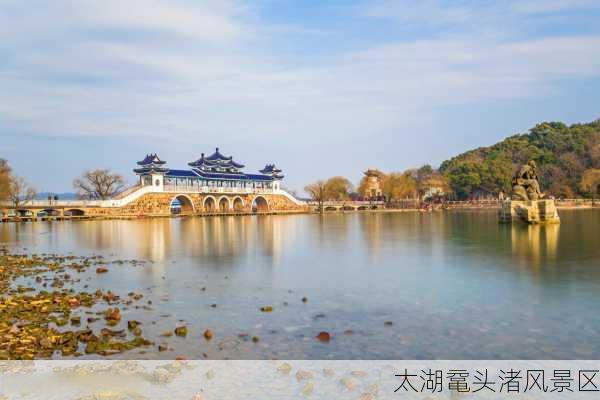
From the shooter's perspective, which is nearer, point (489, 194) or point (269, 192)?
point (269, 192)

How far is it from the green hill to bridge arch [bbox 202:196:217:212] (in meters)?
45.3

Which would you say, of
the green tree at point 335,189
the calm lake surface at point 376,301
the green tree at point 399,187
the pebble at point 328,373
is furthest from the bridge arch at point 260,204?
the pebble at point 328,373

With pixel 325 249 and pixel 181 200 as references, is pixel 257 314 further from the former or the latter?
pixel 181 200

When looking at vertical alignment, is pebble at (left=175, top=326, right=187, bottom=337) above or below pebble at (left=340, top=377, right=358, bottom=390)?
above

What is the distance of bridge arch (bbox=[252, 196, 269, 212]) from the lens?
308ft

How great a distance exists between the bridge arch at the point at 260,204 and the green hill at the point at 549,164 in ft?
117

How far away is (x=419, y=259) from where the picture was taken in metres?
20.8

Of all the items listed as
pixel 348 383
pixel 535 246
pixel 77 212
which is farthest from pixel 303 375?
pixel 77 212

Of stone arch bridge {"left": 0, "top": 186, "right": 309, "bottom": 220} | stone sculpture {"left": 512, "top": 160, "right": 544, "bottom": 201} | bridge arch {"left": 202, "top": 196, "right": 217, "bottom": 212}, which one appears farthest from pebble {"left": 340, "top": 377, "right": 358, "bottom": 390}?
bridge arch {"left": 202, "top": 196, "right": 217, "bottom": 212}

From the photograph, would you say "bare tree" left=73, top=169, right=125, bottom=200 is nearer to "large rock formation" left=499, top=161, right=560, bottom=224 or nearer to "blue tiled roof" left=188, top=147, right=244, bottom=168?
"blue tiled roof" left=188, top=147, right=244, bottom=168

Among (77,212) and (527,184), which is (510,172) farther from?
(77,212)

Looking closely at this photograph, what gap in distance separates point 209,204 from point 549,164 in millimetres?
59925

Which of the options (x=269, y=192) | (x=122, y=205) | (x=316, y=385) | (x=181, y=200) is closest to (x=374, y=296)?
(x=316, y=385)

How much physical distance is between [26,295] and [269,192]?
267 ft
